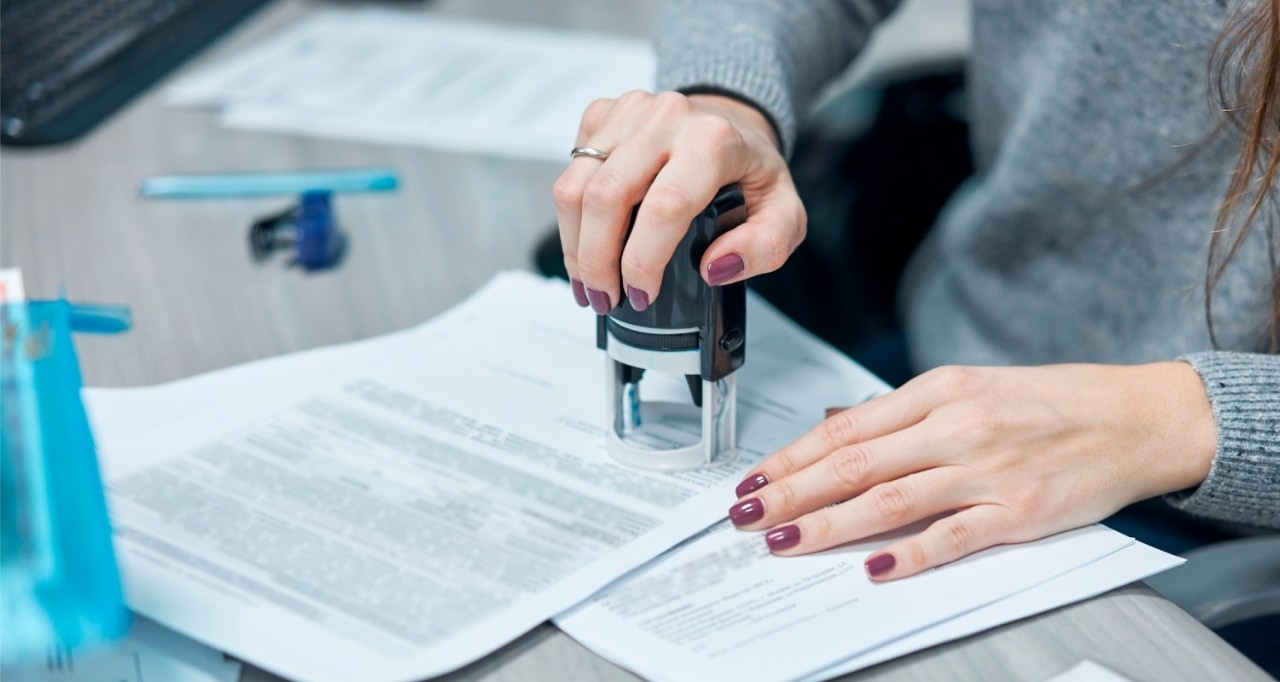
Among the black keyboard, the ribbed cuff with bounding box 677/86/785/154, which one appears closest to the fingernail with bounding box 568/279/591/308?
the ribbed cuff with bounding box 677/86/785/154

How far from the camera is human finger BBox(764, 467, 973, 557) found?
534 millimetres

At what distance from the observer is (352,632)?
480mm

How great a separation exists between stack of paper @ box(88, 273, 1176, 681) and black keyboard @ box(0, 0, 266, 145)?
432mm

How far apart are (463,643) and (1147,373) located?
400mm

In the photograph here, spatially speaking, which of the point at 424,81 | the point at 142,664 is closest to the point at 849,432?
the point at 142,664

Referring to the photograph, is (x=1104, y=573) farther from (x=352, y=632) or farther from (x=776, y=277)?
(x=776, y=277)

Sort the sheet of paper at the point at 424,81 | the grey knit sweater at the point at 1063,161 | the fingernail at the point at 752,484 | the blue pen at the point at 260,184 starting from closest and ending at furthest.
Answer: the fingernail at the point at 752,484, the grey knit sweater at the point at 1063,161, the blue pen at the point at 260,184, the sheet of paper at the point at 424,81

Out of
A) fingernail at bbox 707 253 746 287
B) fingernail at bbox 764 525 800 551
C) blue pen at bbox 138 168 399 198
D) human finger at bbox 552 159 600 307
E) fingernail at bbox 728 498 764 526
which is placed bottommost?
fingernail at bbox 764 525 800 551

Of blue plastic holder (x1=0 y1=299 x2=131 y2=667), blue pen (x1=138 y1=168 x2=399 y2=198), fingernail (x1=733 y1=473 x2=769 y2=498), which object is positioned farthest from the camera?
blue pen (x1=138 y1=168 x2=399 y2=198)

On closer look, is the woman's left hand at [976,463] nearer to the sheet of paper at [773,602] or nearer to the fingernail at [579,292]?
the sheet of paper at [773,602]

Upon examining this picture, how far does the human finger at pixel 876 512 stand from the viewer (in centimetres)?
53

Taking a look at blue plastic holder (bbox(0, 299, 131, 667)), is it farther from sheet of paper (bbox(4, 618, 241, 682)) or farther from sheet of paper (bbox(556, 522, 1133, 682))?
sheet of paper (bbox(556, 522, 1133, 682))

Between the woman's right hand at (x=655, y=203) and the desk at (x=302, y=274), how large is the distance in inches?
7.3

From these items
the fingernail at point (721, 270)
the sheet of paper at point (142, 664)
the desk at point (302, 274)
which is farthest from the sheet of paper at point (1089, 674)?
the sheet of paper at point (142, 664)
